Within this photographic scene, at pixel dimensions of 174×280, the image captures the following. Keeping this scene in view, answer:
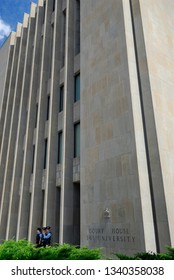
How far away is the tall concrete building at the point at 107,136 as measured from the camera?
10.4 m

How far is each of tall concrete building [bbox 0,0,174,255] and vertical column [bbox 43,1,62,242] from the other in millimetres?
72

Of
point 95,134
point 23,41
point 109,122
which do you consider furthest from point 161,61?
point 23,41

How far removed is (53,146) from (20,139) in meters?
7.14

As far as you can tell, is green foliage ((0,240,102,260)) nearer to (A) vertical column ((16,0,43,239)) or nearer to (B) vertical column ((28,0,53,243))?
(B) vertical column ((28,0,53,243))

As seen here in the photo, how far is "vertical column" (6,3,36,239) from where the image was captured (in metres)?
20.5

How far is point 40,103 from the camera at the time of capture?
20531 millimetres

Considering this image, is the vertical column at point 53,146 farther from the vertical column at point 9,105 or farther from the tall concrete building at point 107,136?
the vertical column at point 9,105

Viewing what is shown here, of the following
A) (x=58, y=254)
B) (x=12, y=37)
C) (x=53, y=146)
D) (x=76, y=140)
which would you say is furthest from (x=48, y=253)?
(x=12, y=37)

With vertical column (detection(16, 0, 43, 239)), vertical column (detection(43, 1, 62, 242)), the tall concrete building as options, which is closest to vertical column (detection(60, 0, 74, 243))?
the tall concrete building

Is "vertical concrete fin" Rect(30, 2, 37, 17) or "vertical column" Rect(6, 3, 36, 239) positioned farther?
"vertical concrete fin" Rect(30, 2, 37, 17)

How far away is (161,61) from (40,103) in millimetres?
11159

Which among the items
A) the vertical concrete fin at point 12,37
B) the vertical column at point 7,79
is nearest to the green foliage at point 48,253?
the vertical column at point 7,79

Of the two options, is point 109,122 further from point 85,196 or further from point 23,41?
point 23,41
